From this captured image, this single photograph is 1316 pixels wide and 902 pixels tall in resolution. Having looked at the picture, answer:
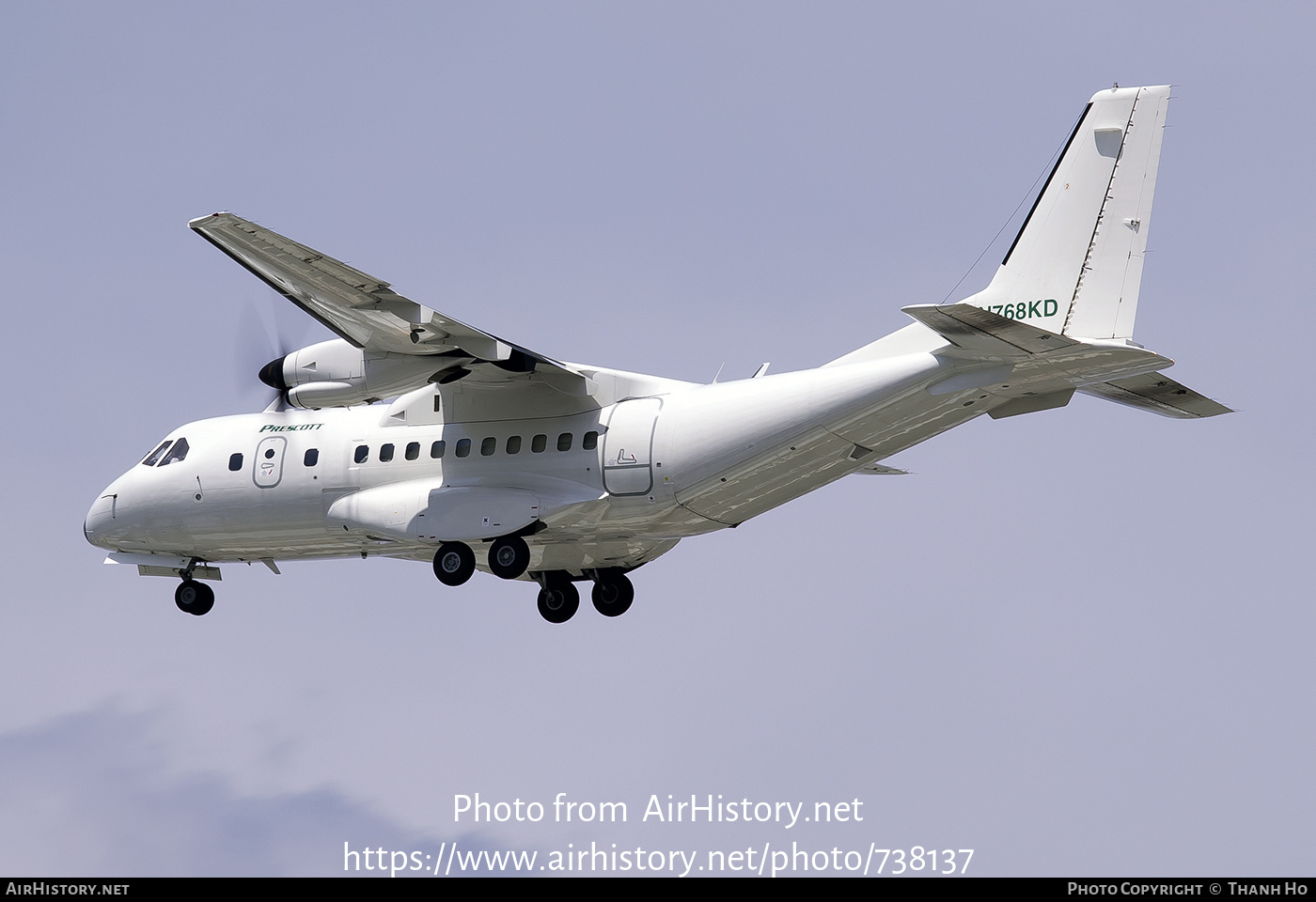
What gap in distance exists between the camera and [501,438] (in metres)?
21.7

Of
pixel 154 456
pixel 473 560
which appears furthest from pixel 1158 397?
pixel 154 456

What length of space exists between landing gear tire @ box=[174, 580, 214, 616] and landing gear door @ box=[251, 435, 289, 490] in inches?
89.6

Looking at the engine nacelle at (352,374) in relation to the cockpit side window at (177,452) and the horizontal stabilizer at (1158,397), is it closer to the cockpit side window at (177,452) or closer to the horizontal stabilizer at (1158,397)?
the cockpit side window at (177,452)

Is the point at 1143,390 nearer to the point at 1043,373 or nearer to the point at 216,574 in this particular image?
the point at 1043,373

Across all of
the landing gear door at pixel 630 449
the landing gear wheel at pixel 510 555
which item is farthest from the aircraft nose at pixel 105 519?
the landing gear door at pixel 630 449

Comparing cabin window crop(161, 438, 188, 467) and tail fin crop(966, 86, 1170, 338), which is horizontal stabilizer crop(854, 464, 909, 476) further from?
cabin window crop(161, 438, 188, 467)

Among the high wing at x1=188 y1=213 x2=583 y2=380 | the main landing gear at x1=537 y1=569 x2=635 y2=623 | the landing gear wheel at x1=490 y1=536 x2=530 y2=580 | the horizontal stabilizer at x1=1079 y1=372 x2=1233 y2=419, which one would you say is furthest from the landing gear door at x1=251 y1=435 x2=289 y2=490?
the horizontal stabilizer at x1=1079 y1=372 x2=1233 y2=419

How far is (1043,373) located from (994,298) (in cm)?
131

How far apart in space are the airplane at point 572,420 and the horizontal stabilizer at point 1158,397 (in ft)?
0.12

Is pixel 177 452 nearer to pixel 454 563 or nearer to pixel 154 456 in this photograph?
pixel 154 456

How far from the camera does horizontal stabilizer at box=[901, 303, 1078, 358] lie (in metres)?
17.2

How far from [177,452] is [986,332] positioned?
1244 centimetres

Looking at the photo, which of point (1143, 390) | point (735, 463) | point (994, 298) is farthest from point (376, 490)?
point (1143, 390)
